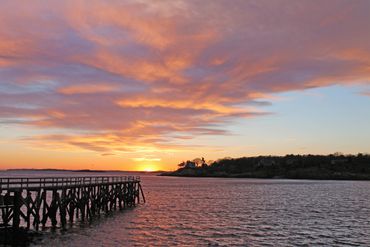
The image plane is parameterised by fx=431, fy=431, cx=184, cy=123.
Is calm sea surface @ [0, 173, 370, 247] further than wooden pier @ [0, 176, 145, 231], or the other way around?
calm sea surface @ [0, 173, 370, 247]

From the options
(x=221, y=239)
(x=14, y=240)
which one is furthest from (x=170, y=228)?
(x=14, y=240)

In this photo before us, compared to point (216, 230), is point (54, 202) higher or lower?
higher

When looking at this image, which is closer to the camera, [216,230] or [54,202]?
[54,202]

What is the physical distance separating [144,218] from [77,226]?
11495 millimetres

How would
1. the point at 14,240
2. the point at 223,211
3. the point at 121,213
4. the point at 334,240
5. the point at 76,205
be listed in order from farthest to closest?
the point at 223,211 → the point at 121,213 → the point at 76,205 → the point at 334,240 → the point at 14,240

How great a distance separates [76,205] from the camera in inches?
1829

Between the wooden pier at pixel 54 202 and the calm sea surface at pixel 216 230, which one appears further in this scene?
the calm sea surface at pixel 216 230

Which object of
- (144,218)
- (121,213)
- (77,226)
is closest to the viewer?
(77,226)

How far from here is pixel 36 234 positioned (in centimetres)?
3603

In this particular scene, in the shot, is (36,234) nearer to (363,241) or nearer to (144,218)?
(144,218)

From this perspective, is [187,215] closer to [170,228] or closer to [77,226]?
[170,228]

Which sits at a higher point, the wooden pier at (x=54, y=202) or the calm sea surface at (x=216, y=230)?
the wooden pier at (x=54, y=202)

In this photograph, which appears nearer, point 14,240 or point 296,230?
point 14,240

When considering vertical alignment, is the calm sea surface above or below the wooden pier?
below
